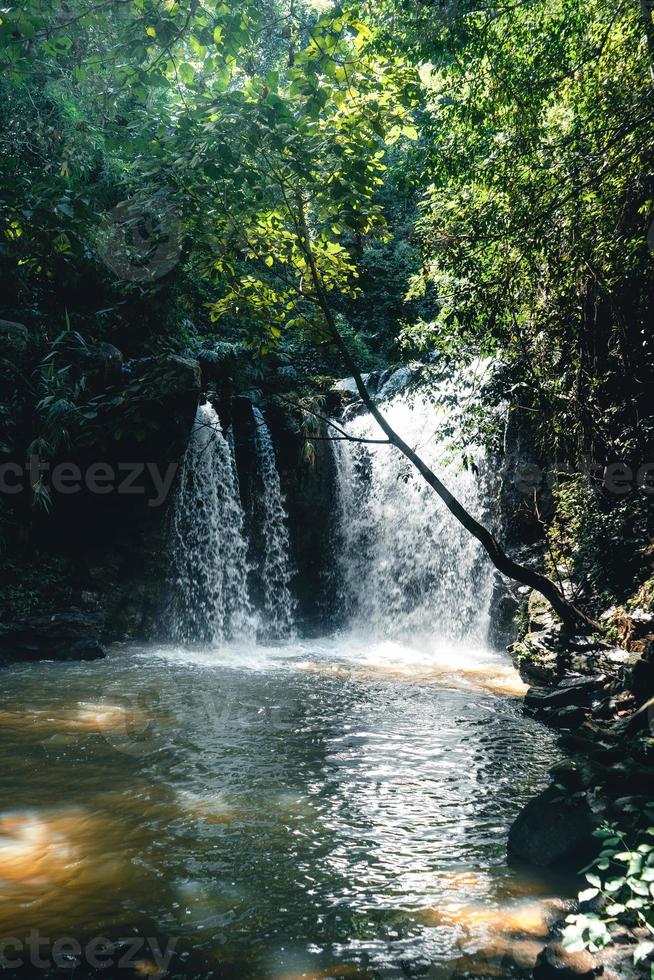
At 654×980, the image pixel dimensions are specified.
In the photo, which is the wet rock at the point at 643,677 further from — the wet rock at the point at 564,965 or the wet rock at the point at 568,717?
the wet rock at the point at 564,965

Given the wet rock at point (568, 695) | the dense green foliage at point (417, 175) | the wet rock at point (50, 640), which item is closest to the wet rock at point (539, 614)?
the dense green foliage at point (417, 175)

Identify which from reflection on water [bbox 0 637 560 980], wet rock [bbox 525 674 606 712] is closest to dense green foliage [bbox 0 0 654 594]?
wet rock [bbox 525 674 606 712]

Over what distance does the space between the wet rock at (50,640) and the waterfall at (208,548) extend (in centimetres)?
238

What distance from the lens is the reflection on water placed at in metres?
3.27

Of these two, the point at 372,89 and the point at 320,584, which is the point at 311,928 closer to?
the point at 372,89

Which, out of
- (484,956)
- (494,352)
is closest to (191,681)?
(494,352)

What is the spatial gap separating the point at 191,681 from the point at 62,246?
642cm

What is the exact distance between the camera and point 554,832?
408cm

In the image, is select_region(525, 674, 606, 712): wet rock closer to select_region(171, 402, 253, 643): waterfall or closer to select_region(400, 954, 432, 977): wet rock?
select_region(400, 954, 432, 977): wet rock

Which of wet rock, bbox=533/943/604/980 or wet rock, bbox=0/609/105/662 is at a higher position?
wet rock, bbox=533/943/604/980

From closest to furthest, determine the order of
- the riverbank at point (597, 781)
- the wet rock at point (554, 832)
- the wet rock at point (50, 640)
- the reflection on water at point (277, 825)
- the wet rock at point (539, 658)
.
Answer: the riverbank at point (597, 781) < the reflection on water at point (277, 825) < the wet rock at point (554, 832) < the wet rock at point (539, 658) < the wet rock at point (50, 640)

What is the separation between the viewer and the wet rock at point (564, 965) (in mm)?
2730

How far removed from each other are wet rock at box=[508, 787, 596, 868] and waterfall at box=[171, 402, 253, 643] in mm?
9368

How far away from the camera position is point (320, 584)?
15.0 meters
